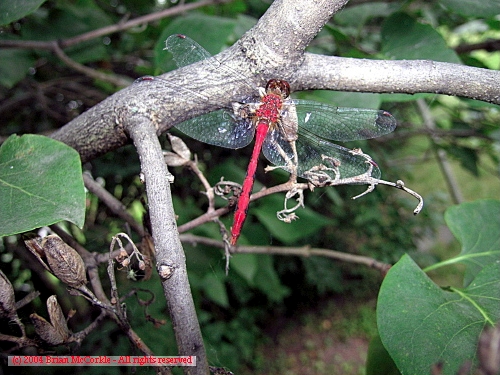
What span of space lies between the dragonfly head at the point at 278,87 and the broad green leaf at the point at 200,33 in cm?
46

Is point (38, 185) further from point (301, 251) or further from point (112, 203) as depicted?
point (301, 251)

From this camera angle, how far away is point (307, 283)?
10.3ft

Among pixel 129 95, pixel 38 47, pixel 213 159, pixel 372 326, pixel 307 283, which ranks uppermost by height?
pixel 129 95

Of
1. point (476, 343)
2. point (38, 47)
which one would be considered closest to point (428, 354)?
point (476, 343)

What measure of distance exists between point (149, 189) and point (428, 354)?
505 mm

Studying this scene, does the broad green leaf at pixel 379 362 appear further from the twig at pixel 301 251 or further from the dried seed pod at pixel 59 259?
the dried seed pod at pixel 59 259

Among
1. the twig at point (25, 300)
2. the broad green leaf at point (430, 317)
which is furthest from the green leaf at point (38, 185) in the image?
the broad green leaf at point (430, 317)

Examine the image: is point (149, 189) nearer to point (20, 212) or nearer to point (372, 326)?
point (20, 212)

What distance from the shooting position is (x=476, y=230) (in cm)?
96

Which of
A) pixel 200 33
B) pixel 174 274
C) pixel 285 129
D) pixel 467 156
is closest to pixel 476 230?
pixel 285 129

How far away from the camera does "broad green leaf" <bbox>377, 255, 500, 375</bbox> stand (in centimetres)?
63

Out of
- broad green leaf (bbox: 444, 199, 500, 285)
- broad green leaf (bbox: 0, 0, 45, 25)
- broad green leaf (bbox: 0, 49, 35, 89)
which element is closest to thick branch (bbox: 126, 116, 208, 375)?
broad green leaf (bbox: 0, 0, 45, 25)

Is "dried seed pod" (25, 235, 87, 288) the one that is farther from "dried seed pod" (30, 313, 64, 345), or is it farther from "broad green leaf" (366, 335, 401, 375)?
"broad green leaf" (366, 335, 401, 375)

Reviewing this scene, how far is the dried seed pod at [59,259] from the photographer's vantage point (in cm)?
59
